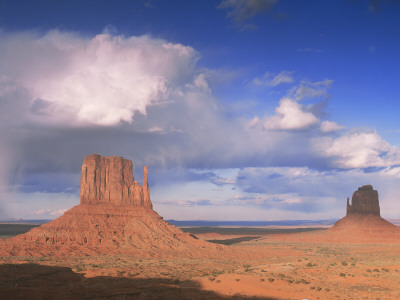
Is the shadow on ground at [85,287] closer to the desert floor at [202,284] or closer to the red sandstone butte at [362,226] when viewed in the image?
the desert floor at [202,284]

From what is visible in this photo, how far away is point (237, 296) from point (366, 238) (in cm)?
10451

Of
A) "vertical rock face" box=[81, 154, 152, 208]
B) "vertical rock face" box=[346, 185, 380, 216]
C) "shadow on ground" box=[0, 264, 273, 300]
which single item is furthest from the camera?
"vertical rock face" box=[346, 185, 380, 216]

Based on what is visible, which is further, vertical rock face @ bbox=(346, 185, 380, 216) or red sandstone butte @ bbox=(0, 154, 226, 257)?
vertical rock face @ bbox=(346, 185, 380, 216)

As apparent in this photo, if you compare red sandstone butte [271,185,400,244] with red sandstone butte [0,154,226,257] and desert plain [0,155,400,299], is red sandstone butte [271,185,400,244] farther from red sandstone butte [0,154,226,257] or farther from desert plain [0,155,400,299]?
red sandstone butte [0,154,226,257]

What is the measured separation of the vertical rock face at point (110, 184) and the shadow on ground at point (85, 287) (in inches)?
1566

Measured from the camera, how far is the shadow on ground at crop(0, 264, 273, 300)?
27.6m

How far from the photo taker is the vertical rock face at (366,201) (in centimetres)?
13638

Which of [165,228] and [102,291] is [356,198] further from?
[102,291]

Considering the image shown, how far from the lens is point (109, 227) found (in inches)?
3113

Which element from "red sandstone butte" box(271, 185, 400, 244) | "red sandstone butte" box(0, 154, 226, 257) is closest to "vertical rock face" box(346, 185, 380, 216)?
"red sandstone butte" box(271, 185, 400, 244)

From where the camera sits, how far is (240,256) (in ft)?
255

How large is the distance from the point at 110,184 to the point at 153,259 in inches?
1022

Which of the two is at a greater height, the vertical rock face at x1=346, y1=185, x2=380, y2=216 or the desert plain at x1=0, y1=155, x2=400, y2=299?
the vertical rock face at x1=346, y1=185, x2=380, y2=216

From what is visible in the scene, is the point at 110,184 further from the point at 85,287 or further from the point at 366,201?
the point at 366,201
